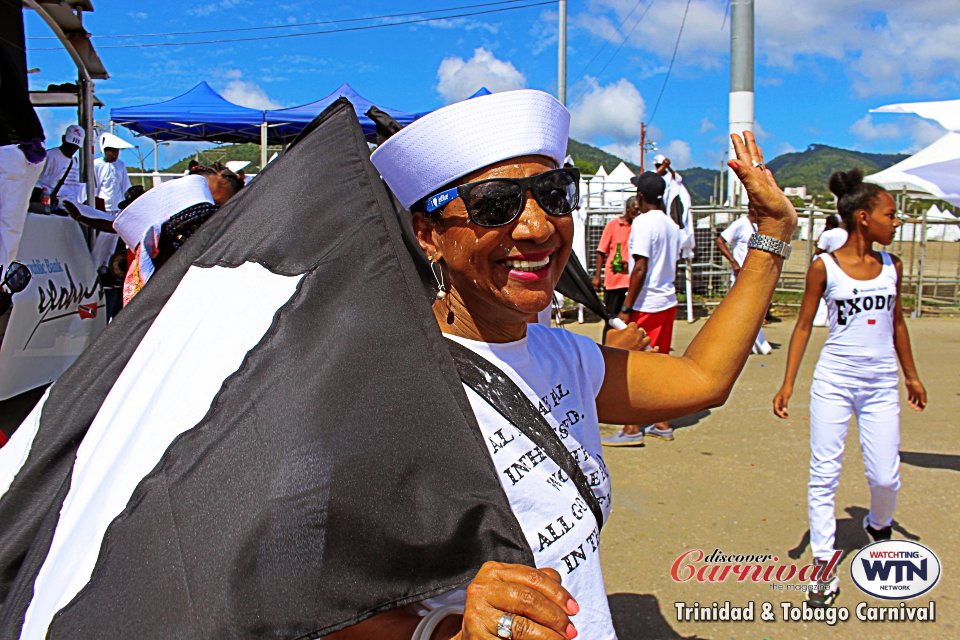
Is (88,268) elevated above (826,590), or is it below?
above

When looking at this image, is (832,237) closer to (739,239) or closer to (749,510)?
(739,239)

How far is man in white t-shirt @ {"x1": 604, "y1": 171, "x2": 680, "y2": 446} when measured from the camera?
6684 mm

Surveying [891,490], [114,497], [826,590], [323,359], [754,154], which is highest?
[754,154]

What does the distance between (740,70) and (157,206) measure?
14254 mm

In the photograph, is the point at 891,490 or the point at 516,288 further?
the point at 891,490

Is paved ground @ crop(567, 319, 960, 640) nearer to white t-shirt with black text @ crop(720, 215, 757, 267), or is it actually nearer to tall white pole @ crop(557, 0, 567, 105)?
white t-shirt with black text @ crop(720, 215, 757, 267)

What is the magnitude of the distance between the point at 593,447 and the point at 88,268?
19.0 ft

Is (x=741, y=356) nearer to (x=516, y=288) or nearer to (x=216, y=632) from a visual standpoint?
(x=516, y=288)

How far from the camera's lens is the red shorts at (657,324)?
270 inches

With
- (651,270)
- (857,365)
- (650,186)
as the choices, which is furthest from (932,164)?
(857,365)

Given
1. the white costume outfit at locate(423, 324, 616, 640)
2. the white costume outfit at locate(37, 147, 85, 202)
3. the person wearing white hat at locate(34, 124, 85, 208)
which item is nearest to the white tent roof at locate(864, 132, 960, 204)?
the white costume outfit at locate(423, 324, 616, 640)

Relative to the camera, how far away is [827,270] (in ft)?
14.3

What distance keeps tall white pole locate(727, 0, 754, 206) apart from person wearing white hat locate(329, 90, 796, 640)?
14.1 m

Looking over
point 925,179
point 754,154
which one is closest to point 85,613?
point 754,154
